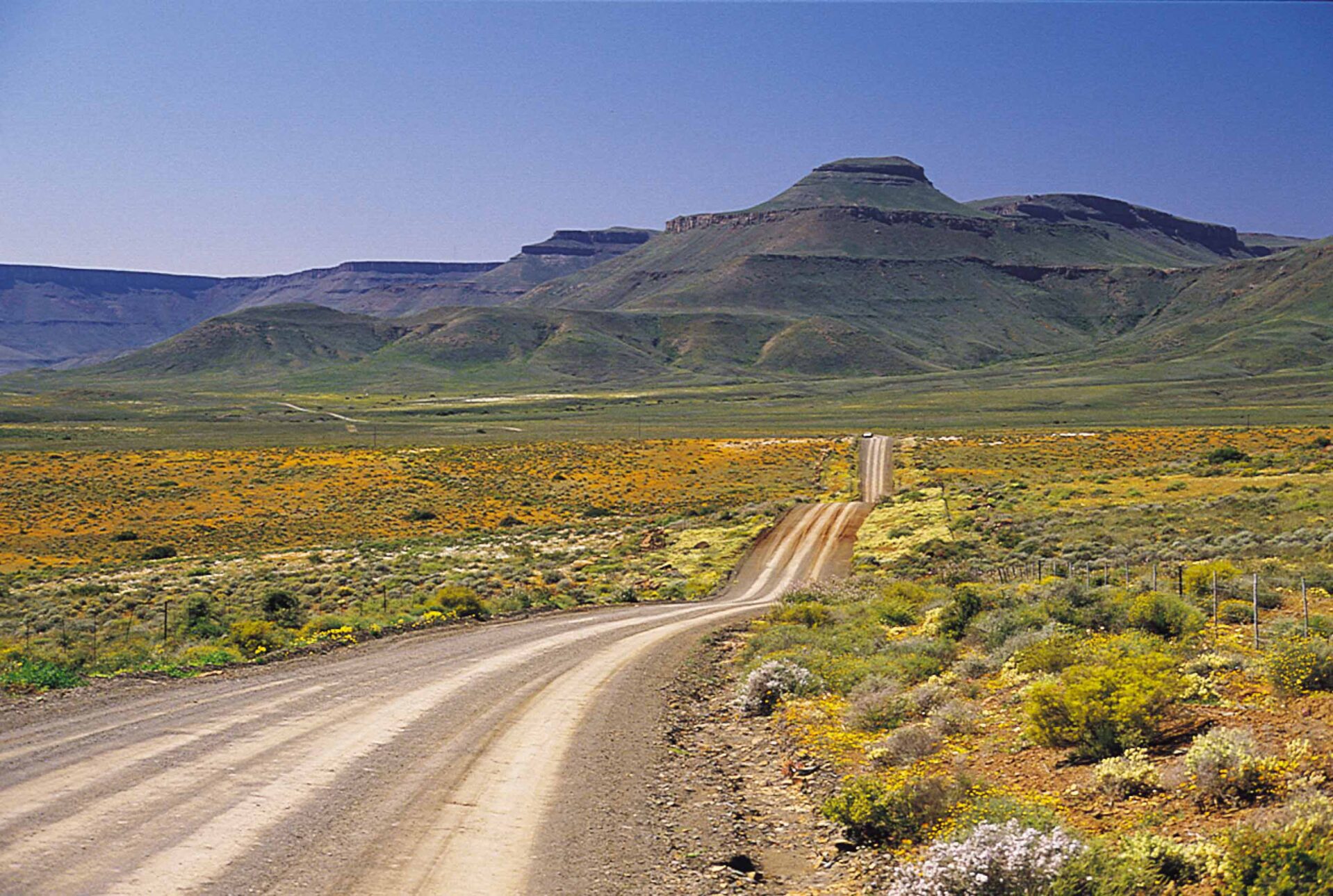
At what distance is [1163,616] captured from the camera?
1532cm

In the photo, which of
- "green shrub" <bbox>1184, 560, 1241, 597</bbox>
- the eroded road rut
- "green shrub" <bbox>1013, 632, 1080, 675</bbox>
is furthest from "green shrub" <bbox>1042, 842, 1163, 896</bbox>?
"green shrub" <bbox>1184, 560, 1241, 597</bbox>

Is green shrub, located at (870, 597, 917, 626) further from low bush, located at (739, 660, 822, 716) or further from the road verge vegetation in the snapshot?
low bush, located at (739, 660, 822, 716)

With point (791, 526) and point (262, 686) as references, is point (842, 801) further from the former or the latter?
point (791, 526)

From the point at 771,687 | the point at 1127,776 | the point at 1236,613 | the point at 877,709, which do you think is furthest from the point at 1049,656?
the point at 1127,776

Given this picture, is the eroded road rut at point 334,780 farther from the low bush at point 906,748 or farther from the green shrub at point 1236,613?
the green shrub at point 1236,613

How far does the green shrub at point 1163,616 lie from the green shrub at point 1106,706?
361 cm

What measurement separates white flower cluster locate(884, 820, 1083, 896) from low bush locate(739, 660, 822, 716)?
8.11m

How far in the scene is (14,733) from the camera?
41.7 feet

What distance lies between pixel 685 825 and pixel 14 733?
29.8 feet

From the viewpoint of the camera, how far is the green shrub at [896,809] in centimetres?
938

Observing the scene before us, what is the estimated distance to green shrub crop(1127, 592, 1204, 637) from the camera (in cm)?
1501

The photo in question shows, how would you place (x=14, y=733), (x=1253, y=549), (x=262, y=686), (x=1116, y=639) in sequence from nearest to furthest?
(x=14, y=733) < (x=1116, y=639) < (x=262, y=686) < (x=1253, y=549)

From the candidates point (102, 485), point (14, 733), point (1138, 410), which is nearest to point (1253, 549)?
point (14, 733)

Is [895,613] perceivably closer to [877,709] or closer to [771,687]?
[771,687]
